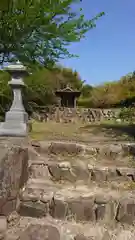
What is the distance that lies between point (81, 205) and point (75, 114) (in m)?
15.4

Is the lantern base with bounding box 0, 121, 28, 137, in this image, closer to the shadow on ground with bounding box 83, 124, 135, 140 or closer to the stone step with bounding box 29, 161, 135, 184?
the stone step with bounding box 29, 161, 135, 184

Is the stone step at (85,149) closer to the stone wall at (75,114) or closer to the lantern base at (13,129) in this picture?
the lantern base at (13,129)

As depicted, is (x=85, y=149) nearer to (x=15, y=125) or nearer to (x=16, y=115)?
(x=15, y=125)

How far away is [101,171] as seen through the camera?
3.49m

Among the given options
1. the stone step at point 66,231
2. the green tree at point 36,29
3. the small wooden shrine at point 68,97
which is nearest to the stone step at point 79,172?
the stone step at point 66,231

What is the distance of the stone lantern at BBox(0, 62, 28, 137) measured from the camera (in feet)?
15.2

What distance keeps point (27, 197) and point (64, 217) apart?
57 centimetres

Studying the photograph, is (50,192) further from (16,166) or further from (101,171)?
(101,171)

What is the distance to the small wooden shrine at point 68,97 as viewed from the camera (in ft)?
65.8

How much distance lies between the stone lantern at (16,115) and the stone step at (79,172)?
3.70 feet

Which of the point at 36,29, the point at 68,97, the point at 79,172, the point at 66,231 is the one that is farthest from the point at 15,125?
the point at 68,97

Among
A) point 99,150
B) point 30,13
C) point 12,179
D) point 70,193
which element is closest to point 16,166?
point 12,179

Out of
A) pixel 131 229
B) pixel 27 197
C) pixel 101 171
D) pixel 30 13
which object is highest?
pixel 30 13

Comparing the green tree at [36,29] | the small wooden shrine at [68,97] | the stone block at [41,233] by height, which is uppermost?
the green tree at [36,29]
